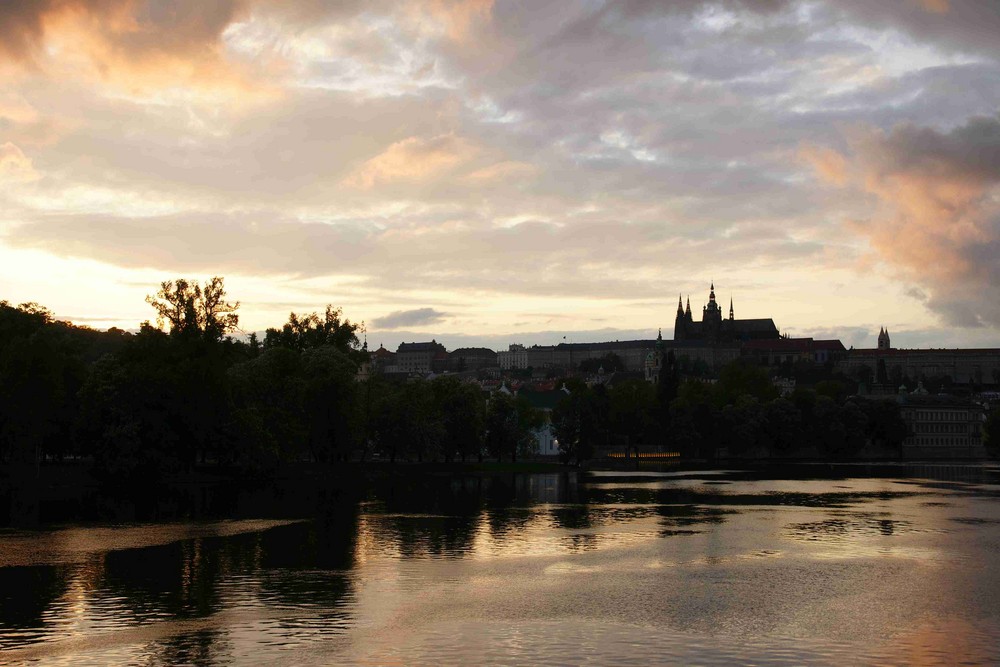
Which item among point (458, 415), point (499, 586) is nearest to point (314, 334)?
point (458, 415)

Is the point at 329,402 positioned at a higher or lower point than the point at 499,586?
higher

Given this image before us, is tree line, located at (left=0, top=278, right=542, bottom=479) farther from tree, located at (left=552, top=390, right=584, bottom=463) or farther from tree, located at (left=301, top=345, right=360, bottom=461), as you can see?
tree, located at (left=552, top=390, right=584, bottom=463)

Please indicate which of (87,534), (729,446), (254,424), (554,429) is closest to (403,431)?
(254,424)

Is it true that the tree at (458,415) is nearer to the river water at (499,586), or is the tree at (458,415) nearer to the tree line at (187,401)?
the tree line at (187,401)

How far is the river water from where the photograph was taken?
31734 mm

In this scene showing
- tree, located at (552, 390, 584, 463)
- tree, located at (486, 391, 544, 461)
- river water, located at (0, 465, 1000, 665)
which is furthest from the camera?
tree, located at (552, 390, 584, 463)

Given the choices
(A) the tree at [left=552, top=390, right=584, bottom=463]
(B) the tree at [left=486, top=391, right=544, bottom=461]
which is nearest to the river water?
(B) the tree at [left=486, top=391, right=544, bottom=461]

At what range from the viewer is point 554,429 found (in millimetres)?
160625

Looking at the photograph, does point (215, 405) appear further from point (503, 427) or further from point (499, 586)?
point (499, 586)

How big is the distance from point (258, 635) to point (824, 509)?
55.5 metres

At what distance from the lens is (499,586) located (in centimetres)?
4225

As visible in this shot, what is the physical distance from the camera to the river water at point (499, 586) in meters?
31.7

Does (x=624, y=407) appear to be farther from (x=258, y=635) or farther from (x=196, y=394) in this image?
(x=258, y=635)

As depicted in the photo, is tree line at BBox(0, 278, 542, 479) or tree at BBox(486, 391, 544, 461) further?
tree at BBox(486, 391, 544, 461)
